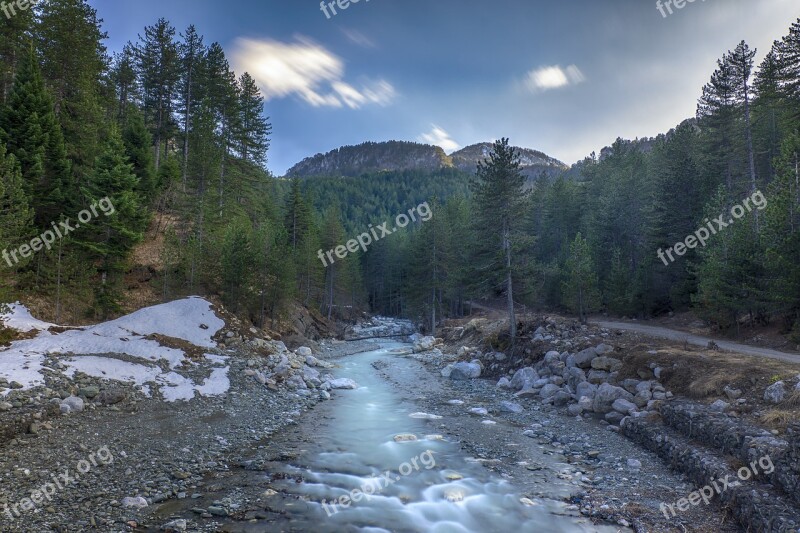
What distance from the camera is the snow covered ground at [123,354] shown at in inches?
490

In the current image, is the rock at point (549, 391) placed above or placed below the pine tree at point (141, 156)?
below

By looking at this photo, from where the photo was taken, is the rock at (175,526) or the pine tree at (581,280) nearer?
the rock at (175,526)

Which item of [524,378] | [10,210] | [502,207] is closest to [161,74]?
[10,210]

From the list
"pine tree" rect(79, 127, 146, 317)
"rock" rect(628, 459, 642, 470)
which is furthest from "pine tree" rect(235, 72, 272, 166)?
"rock" rect(628, 459, 642, 470)

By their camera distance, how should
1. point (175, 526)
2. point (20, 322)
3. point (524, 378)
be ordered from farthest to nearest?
point (524, 378) → point (20, 322) → point (175, 526)

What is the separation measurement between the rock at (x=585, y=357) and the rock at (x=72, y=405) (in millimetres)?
18421

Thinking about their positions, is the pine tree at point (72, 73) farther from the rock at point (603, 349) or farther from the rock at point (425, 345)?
the rock at point (603, 349)

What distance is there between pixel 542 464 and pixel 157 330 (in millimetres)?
17257

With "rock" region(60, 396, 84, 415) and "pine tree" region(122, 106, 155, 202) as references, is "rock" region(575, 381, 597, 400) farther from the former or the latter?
"pine tree" region(122, 106, 155, 202)

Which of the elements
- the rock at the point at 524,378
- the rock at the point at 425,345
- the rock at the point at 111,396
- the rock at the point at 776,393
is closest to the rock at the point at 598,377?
the rock at the point at 524,378

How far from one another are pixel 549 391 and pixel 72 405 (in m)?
16.9

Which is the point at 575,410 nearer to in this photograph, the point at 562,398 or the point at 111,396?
the point at 562,398

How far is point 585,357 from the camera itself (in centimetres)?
1766

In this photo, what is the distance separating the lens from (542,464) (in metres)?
10.3
